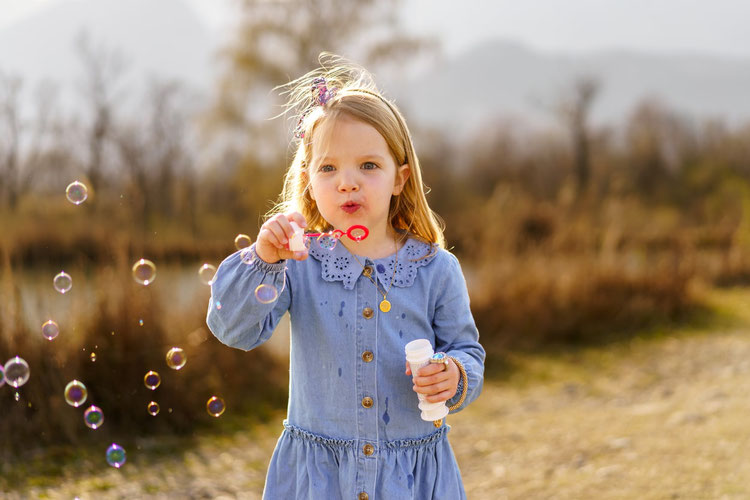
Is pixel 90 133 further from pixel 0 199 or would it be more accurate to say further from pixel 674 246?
pixel 674 246

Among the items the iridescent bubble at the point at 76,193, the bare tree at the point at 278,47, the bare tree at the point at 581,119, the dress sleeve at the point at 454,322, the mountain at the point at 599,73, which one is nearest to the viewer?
the dress sleeve at the point at 454,322

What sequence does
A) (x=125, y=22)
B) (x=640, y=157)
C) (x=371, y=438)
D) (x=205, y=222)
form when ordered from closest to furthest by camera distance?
1. (x=371, y=438)
2. (x=205, y=222)
3. (x=640, y=157)
4. (x=125, y=22)

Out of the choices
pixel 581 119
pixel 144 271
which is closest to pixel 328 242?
pixel 144 271

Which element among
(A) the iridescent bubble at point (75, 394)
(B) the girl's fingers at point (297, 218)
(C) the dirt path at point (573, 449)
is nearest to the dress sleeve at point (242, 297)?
(B) the girl's fingers at point (297, 218)

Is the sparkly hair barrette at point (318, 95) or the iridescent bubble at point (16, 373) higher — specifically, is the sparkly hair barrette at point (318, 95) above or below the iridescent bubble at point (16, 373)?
Result: above

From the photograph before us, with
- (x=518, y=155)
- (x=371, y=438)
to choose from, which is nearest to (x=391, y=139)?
(x=371, y=438)

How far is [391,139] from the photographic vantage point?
1.83 metres

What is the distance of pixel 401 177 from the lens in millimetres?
1939

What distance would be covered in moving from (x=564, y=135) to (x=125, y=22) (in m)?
16.4

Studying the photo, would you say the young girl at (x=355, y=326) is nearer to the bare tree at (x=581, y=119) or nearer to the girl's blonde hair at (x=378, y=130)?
the girl's blonde hair at (x=378, y=130)

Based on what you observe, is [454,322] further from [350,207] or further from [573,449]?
[573,449]

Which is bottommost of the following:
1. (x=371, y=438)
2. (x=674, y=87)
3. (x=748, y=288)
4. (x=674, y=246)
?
(x=748, y=288)

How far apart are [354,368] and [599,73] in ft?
80.2

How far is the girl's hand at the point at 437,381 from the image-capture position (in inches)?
63.6
